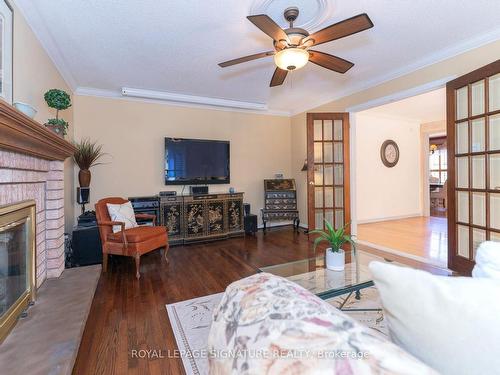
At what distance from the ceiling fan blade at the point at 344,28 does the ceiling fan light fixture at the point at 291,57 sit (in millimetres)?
103

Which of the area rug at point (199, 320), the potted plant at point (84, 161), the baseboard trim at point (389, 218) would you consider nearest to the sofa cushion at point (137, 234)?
the area rug at point (199, 320)

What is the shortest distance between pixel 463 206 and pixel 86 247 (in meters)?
4.19

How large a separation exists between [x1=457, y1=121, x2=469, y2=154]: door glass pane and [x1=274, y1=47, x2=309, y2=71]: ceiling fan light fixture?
6.23 feet

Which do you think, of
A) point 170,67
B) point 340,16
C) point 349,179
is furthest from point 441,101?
point 170,67

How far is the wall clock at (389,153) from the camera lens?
5844mm

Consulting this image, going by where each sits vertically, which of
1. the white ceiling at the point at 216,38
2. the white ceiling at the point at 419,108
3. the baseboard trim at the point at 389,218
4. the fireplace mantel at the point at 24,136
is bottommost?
the baseboard trim at the point at 389,218

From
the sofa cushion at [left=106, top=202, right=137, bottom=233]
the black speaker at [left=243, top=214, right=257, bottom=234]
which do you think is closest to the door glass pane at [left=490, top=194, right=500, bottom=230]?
the black speaker at [left=243, top=214, right=257, bottom=234]

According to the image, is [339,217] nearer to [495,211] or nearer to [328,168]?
[328,168]

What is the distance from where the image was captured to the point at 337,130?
4.16 meters

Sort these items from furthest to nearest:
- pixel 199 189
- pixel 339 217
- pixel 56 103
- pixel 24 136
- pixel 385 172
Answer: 1. pixel 385 172
2. pixel 199 189
3. pixel 339 217
4. pixel 56 103
5. pixel 24 136

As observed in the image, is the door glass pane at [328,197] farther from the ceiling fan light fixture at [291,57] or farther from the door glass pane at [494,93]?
the ceiling fan light fixture at [291,57]

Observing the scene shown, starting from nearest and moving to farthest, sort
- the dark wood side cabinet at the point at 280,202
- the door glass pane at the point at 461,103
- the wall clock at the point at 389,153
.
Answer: the door glass pane at the point at 461,103
the dark wood side cabinet at the point at 280,202
the wall clock at the point at 389,153

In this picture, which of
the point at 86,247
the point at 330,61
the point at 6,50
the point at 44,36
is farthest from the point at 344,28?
the point at 86,247

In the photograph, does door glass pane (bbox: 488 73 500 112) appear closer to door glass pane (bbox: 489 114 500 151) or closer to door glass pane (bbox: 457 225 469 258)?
door glass pane (bbox: 489 114 500 151)
